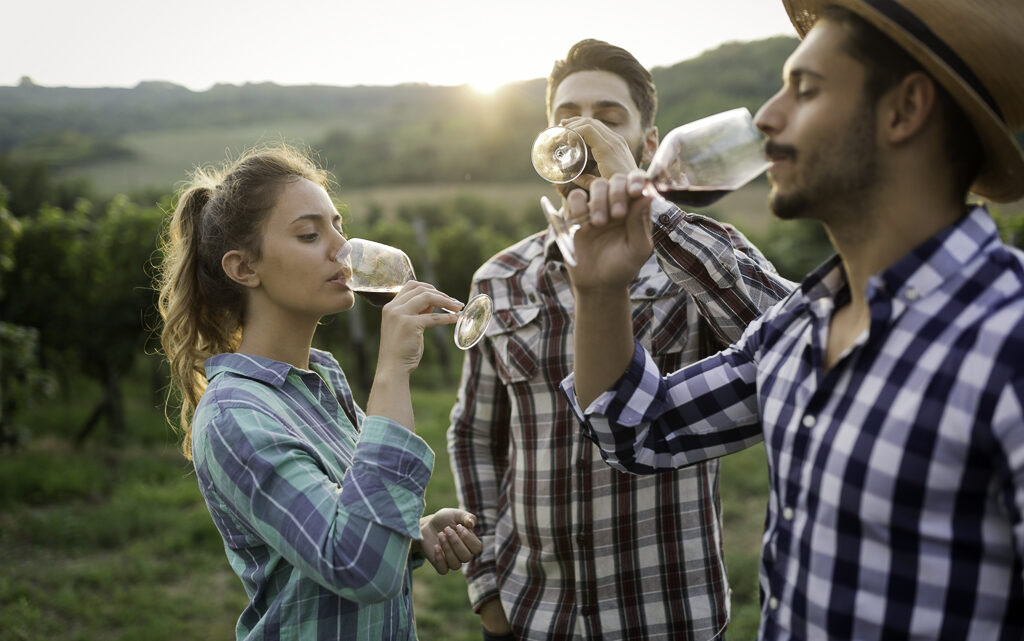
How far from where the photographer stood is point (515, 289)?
275cm

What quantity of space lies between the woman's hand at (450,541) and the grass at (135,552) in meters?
2.83

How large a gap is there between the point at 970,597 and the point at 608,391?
2.57ft

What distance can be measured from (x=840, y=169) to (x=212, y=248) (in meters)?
1.66

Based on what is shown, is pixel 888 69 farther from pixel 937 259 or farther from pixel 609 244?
pixel 609 244

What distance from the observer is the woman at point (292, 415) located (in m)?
1.71

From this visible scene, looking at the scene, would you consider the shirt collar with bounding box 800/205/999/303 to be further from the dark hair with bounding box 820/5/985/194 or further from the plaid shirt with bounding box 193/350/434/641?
the plaid shirt with bounding box 193/350/434/641

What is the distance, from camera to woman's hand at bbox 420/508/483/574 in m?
2.12

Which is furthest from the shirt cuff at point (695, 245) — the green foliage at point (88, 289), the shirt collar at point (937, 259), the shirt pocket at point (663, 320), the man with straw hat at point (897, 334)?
the green foliage at point (88, 289)

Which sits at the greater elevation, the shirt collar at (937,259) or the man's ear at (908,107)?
the man's ear at (908,107)

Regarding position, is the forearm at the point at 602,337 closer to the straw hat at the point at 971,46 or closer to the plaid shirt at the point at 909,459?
the plaid shirt at the point at 909,459

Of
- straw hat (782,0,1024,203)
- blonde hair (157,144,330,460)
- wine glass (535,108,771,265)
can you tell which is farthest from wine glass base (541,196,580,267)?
blonde hair (157,144,330,460)

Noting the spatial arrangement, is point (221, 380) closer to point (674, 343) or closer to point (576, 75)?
point (674, 343)

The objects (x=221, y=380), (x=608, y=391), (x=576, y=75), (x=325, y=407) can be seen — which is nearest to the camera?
(x=608, y=391)

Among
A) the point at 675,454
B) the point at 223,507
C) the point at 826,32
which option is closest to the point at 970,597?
the point at 675,454
